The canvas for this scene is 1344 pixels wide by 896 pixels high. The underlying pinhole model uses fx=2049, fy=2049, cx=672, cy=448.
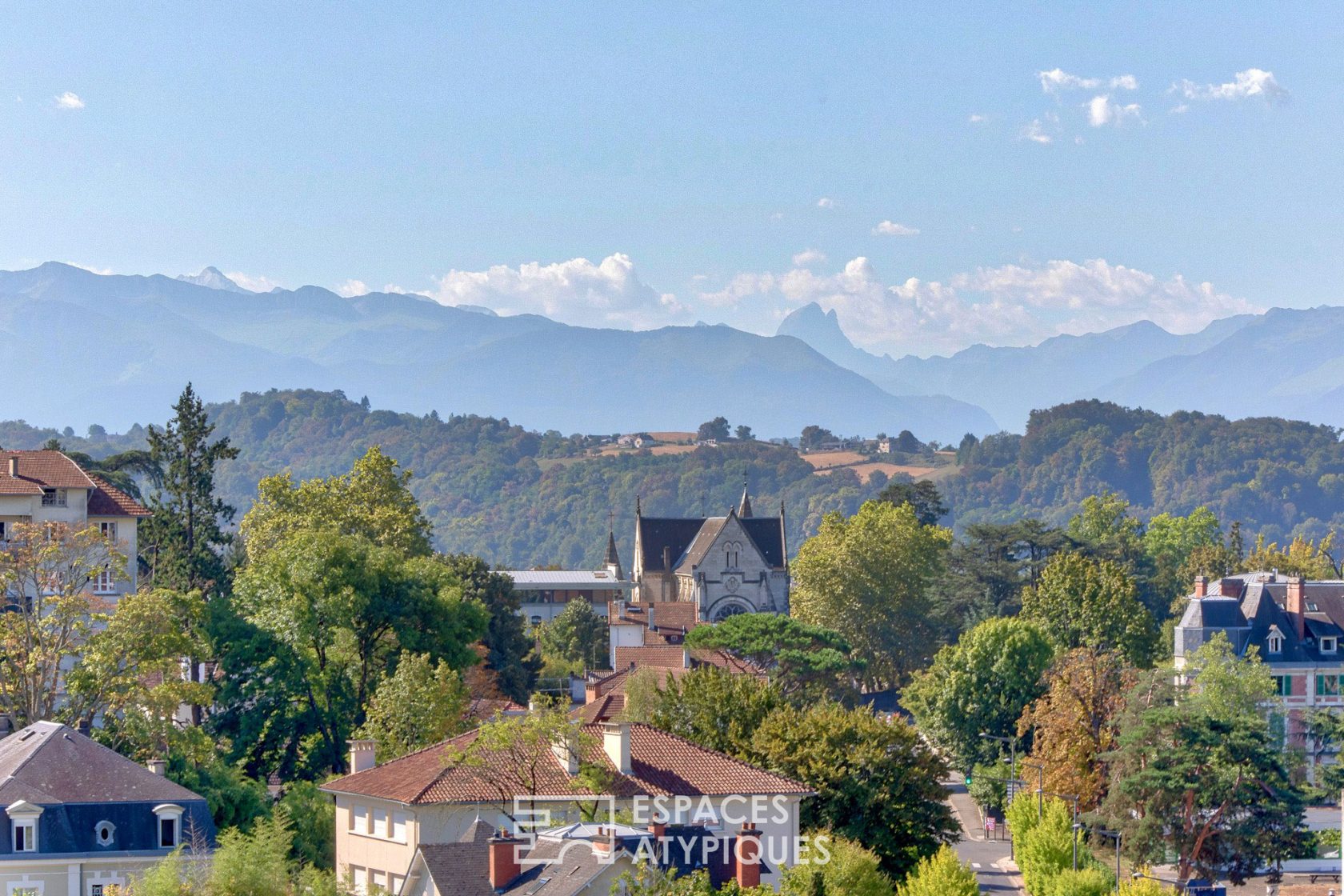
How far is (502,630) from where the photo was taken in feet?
305

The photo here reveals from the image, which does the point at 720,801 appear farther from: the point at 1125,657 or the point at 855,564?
the point at 855,564

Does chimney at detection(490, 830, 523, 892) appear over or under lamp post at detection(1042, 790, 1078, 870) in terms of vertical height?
over

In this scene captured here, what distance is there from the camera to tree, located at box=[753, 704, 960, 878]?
175 ft

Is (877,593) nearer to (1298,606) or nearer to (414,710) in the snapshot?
(1298,606)

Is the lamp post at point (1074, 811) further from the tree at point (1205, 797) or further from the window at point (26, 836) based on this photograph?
the window at point (26, 836)

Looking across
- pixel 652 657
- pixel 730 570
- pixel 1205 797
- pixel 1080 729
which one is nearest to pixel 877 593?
pixel 730 570

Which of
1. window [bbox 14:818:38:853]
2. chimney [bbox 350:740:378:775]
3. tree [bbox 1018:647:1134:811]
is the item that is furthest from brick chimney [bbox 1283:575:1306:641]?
window [bbox 14:818:38:853]

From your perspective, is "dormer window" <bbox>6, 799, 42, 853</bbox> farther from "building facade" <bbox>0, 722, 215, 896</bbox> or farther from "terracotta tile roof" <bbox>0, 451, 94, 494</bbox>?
"terracotta tile roof" <bbox>0, 451, 94, 494</bbox>

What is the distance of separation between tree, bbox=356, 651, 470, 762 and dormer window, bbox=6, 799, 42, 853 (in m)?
17.7

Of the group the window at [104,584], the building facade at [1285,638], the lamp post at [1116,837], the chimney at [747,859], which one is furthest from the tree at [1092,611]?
the chimney at [747,859]

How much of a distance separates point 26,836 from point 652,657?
5440 centimetres

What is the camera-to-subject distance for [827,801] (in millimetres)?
53375

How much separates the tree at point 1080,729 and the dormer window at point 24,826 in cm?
3435

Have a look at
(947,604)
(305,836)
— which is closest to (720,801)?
(305,836)
